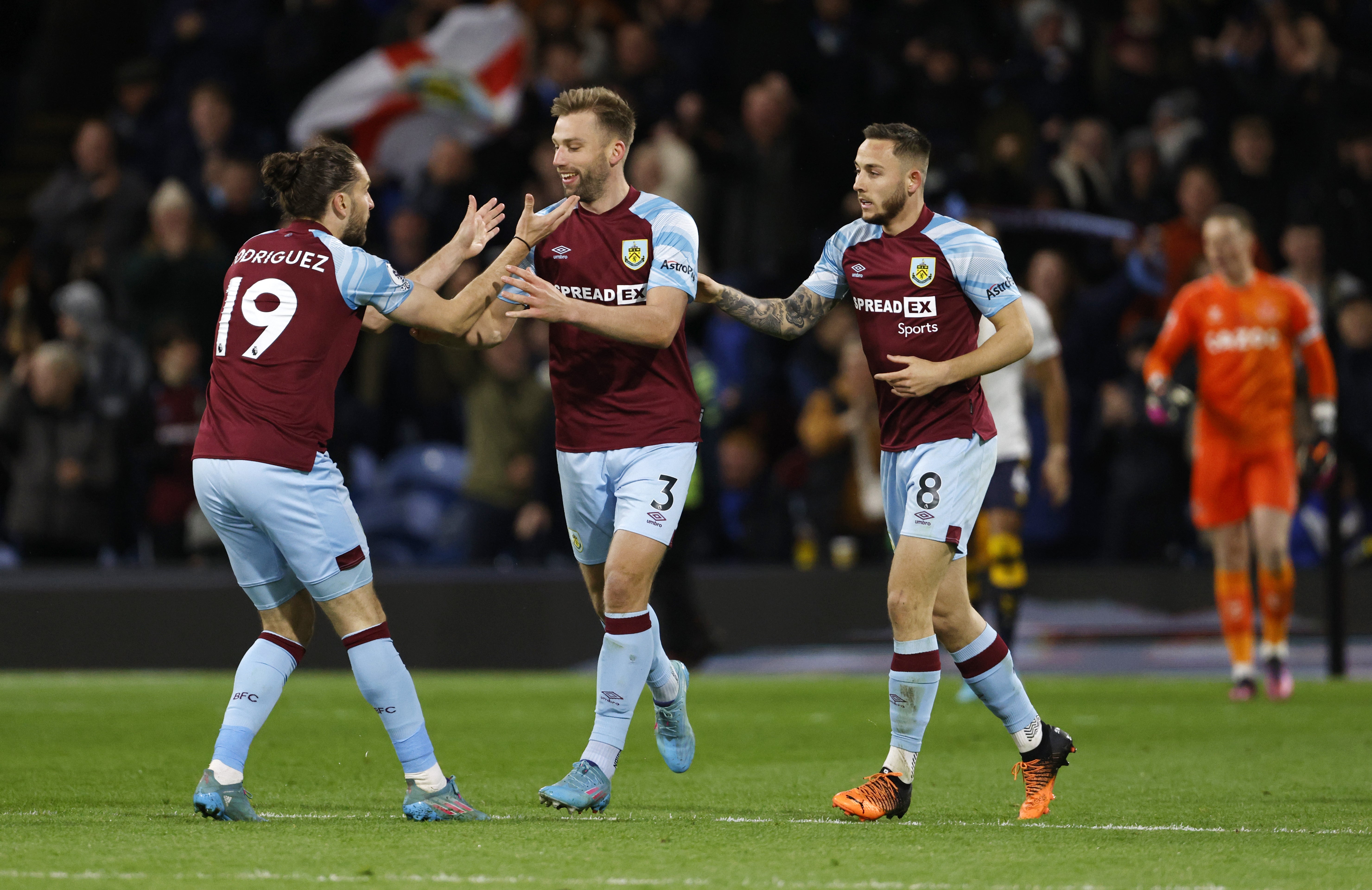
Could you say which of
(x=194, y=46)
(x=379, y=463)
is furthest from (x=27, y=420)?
(x=194, y=46)

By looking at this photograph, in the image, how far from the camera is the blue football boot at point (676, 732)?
6.90 meters

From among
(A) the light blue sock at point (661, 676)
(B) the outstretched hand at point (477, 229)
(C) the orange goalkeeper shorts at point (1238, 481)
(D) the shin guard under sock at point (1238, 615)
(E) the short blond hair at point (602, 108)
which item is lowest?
(D) the shin guard under sock at point (1238, 615)

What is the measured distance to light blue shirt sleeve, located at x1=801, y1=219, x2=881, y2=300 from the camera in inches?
265

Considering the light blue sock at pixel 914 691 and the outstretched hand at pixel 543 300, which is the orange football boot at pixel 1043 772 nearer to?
the light blue sock at pixel 914 691

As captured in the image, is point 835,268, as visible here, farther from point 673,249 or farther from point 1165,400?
point 1165,400

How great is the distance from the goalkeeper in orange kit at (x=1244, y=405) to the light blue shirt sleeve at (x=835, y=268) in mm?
4462

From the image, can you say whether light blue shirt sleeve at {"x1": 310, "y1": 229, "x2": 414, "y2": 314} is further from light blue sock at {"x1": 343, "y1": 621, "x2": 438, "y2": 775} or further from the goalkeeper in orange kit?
the goalkeeper in orange kit

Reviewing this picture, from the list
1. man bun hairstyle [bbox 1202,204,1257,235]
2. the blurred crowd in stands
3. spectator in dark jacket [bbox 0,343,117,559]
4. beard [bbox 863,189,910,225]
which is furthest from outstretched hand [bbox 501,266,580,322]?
spectator in dark jacket [bbox 0,343,117,559]

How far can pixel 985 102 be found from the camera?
15500 mm

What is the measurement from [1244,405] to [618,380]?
5.51 meters

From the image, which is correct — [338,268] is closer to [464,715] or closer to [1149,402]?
[464,715]

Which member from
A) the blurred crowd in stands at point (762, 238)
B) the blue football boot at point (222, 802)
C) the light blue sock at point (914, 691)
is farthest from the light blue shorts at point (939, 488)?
the blurred crowd in stands at point (762, 238)

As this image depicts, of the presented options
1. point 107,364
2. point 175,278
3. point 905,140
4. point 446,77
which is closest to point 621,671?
point 905,140

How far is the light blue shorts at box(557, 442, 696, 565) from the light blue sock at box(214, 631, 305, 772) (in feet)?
3.61
